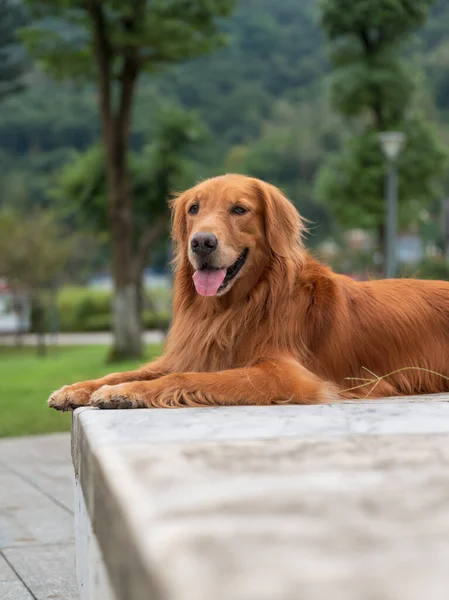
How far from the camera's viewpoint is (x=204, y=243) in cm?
362

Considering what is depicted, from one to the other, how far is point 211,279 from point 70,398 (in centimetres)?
74

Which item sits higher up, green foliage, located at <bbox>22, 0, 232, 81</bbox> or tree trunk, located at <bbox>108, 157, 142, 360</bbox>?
green foliage, located at <bbox>22, 0, 232, 81</bbox>

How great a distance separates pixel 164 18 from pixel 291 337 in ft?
57.7

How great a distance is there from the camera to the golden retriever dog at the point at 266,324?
3.54 metres

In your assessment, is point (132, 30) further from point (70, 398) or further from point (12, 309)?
point (12, 309)

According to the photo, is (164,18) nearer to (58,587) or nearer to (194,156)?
(194,156)

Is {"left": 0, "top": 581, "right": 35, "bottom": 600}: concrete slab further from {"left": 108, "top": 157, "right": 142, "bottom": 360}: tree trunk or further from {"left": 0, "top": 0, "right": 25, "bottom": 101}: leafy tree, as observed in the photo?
{"left": 0, "top": 0, "right": 25, "bottom": 101}: leafy tree

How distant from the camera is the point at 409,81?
23859mm

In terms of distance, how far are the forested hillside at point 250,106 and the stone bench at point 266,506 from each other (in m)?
59.3

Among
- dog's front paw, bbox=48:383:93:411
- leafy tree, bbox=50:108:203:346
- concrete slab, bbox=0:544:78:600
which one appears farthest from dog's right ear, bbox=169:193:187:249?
leafy tree, bbox=50:108:203:346

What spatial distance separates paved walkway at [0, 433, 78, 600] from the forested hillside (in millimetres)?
54657

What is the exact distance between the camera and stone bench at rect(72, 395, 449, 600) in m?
1.62

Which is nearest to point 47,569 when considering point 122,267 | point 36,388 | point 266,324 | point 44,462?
point 266,324

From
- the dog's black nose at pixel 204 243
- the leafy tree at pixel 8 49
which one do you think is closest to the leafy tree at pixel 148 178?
the leafy tree at pixel 8 49
